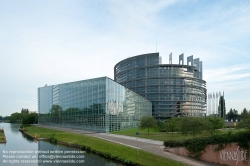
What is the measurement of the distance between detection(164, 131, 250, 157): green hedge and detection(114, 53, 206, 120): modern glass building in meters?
94.8

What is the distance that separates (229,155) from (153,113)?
10081 cm

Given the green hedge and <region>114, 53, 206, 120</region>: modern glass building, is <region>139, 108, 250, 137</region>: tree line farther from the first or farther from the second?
<region>114, 53, 206, 120</region>: modern glass building

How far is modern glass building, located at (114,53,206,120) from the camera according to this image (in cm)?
12256

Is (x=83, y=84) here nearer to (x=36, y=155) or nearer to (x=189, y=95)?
(x=36, y=155)

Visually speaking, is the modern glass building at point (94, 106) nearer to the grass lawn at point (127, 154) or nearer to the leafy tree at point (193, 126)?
the grass lawn at point (127, 154)

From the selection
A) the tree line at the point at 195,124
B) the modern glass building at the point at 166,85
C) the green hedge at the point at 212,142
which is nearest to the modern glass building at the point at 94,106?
the tree line at the point at 195,124

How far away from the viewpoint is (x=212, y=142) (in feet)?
80.7

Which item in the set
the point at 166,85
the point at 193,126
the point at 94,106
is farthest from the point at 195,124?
the point at 166,85

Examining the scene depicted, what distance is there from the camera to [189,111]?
125 m

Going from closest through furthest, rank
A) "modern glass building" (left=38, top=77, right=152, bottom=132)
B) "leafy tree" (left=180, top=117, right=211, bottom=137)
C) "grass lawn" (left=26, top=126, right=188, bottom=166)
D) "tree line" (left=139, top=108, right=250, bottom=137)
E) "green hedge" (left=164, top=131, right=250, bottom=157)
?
"green hedge" (left=164, top=131, right=250, bottom=157)
"grass lawn" (left=26, top=126, right=188, bottom=166)
"tree line" (left=139, top=108, right=250, bottom=137)
"leafy tree" (left=180, top=117, right=211, bottom=137)
"modern glass building" (left=38, top=77, right=152, bottom=132)

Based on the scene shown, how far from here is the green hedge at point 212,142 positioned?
2225 centimetres

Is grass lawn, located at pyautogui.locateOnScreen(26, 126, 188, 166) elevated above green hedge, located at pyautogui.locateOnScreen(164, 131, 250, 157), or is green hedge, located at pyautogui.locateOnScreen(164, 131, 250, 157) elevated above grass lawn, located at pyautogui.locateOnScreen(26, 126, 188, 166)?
green hedge, located at pyautogui.locateOnScreen(164, 131, 250, 157)

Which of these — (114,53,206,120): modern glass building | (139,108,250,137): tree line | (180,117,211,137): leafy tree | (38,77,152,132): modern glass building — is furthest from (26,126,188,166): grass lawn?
(114,53,206,120): modern glass building

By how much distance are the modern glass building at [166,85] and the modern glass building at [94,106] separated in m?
38.4
